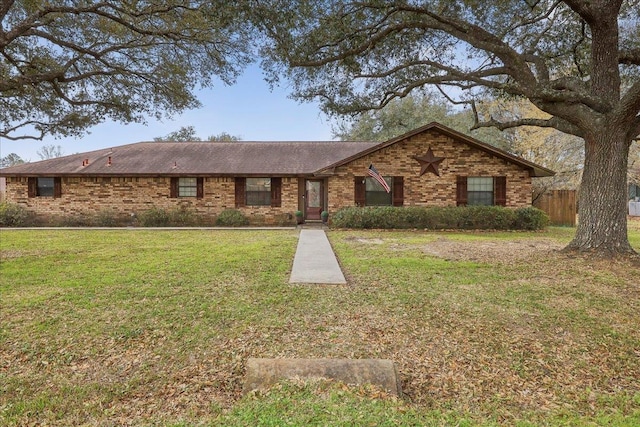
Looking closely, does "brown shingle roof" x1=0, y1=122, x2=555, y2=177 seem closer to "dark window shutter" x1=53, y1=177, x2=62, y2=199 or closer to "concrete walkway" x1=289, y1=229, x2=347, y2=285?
"dark window shutter" x1=53, y1=177, x2=62, y2=199

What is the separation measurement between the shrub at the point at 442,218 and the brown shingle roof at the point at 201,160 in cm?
377

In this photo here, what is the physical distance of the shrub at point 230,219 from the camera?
16.2 meters

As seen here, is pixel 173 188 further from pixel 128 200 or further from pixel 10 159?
pixel 10 159

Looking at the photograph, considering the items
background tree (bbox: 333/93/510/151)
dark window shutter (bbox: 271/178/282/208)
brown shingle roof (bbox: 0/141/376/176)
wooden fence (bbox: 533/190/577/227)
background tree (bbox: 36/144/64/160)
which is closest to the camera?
brown shingle roof (bbox: 0/141/376/176)

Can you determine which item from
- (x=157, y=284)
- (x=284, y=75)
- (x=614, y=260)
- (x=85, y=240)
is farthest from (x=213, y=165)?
(x=614, y=260)

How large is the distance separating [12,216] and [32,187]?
1697mm

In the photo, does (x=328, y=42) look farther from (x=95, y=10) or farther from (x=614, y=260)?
(x=614, y=260)

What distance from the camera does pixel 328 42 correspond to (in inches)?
344

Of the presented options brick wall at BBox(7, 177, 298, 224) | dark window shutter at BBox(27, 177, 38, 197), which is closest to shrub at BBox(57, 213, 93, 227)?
brick wall at BBox(7, 177, 298, 224)

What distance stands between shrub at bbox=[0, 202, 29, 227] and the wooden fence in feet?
84.8

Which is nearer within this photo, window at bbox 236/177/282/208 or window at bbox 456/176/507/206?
window at bbox 456/176/507/206

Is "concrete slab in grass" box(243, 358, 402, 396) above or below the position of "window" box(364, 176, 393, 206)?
below

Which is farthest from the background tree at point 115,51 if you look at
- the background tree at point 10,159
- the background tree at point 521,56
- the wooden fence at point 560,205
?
the background tree at point 10,159

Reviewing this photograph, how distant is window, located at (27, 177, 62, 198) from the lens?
16.9 meters
